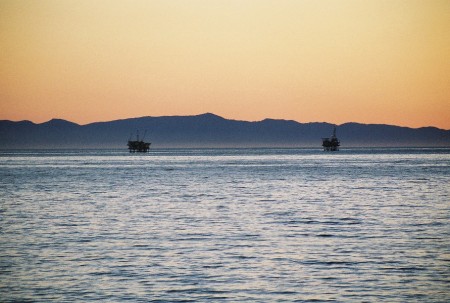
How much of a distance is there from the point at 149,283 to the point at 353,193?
40.4 m

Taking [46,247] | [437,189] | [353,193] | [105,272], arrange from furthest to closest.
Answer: [437,189] → [353,193] → [46,247] → [105,272]

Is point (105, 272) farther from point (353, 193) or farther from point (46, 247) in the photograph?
point (353, 193)

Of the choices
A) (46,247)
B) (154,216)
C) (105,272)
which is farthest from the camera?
(154,216)

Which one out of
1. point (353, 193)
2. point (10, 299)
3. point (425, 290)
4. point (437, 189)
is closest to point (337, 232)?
point (425, 290)

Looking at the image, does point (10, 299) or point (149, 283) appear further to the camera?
point (149, 283)

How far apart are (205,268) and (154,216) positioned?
17.2 m

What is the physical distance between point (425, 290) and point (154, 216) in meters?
21.8

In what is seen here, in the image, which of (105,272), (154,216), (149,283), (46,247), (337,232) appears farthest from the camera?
(154,216)

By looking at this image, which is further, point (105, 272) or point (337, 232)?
point (337, 232)

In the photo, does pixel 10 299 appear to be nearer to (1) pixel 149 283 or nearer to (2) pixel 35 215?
(1) pixel 149 283

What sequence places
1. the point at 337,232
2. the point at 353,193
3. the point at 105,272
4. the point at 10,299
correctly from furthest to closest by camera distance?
the point at 353,193 < the point at 337,232 < the point at 105,272 < the point at 10,299

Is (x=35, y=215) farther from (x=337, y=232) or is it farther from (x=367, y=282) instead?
(x=367, y=282)

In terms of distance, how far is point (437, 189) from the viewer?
6262cm

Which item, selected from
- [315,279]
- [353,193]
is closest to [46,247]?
[315,279]
